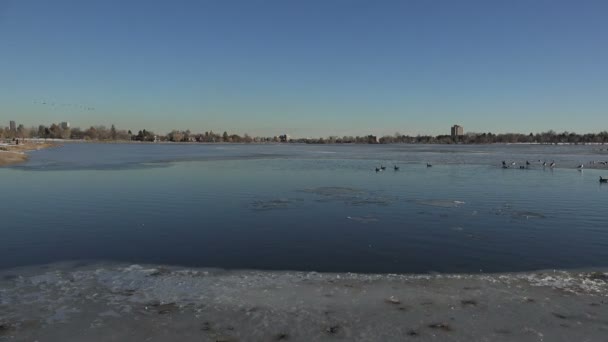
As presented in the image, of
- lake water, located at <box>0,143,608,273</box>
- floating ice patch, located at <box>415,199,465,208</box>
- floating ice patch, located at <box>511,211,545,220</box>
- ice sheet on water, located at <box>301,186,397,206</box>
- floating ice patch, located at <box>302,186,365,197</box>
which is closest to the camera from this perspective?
lake water, located at <box>0,143,608,273</box>

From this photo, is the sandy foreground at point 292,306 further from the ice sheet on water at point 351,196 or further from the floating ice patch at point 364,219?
the ice sheet on water at point 351,196

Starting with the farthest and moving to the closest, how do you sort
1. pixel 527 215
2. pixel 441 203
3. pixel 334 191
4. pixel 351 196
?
1. pixel 334 191
2. pixel 351 196
3. pixel 441 203
4. pixel 527 215

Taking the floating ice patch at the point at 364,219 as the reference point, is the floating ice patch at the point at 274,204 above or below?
above

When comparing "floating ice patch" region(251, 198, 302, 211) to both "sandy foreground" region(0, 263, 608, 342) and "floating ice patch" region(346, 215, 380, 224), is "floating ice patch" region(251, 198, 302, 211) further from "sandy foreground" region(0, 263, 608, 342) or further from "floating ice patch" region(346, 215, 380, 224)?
"sandy foreground" region(0, 263, 608, 342)

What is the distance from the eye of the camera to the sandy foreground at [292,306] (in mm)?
6070

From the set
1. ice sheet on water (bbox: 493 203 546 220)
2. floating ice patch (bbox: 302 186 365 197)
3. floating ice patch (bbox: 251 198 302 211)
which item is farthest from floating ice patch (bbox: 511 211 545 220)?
floating ice patch (bbox: 251 198 302 211)

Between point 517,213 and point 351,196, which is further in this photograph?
point 351,196

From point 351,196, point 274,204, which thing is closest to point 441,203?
point 351,196

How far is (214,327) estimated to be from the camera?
626 cm

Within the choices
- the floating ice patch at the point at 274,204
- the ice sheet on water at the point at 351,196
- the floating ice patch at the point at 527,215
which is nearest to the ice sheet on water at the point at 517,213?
the floating ice patch at the point at 527,215

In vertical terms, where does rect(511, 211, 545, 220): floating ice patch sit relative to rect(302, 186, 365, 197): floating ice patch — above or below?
below

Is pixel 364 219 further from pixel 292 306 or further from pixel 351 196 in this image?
pixel 292 306

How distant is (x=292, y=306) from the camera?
23.2ft

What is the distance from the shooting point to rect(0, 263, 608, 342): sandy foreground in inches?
239
